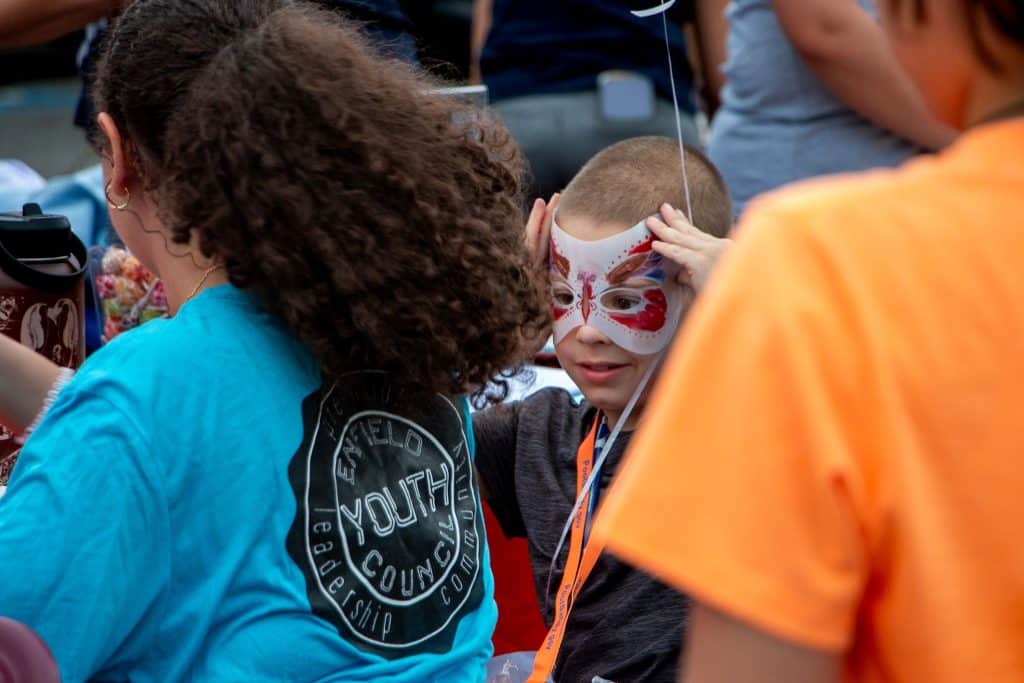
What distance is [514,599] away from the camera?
2.46 meters

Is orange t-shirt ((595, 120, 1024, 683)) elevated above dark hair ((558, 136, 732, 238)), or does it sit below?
above

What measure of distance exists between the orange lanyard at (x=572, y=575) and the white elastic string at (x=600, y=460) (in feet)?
0.04

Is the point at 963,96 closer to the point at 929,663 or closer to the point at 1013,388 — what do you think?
the point at 1013,388

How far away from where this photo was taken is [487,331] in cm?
179

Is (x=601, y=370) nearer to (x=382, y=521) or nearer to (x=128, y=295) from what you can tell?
(x=382, y=521)

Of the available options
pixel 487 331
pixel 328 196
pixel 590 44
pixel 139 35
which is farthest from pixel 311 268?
pixel 590 44

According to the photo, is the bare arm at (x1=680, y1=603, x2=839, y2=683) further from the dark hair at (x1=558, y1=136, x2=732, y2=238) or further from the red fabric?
the red fabric

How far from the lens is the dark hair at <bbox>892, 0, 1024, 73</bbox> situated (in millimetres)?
849

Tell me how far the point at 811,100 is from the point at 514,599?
1302 mm

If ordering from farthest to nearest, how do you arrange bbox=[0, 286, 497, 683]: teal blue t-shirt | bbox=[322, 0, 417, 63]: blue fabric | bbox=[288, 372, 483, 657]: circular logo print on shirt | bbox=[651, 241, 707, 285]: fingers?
bbox=[322, 0, 417, 63]: blue fabric
bbox=[651, 241, 707, 285]: fingers
bbox=[288, 372, 483, 657]: circular logo print on shirt
bbox=[0, 286, 497, 683]: teal blue t-shirt

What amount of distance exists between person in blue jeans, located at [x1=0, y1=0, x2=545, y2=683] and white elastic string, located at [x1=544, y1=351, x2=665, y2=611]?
337 mm

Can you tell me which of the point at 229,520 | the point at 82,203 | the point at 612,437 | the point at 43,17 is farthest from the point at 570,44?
the point at 229,520

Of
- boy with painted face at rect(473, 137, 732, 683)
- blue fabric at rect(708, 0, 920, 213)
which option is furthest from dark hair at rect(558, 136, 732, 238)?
blue fabric at rect(708, 0, 920, 213)

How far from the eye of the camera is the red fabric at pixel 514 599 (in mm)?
2439
